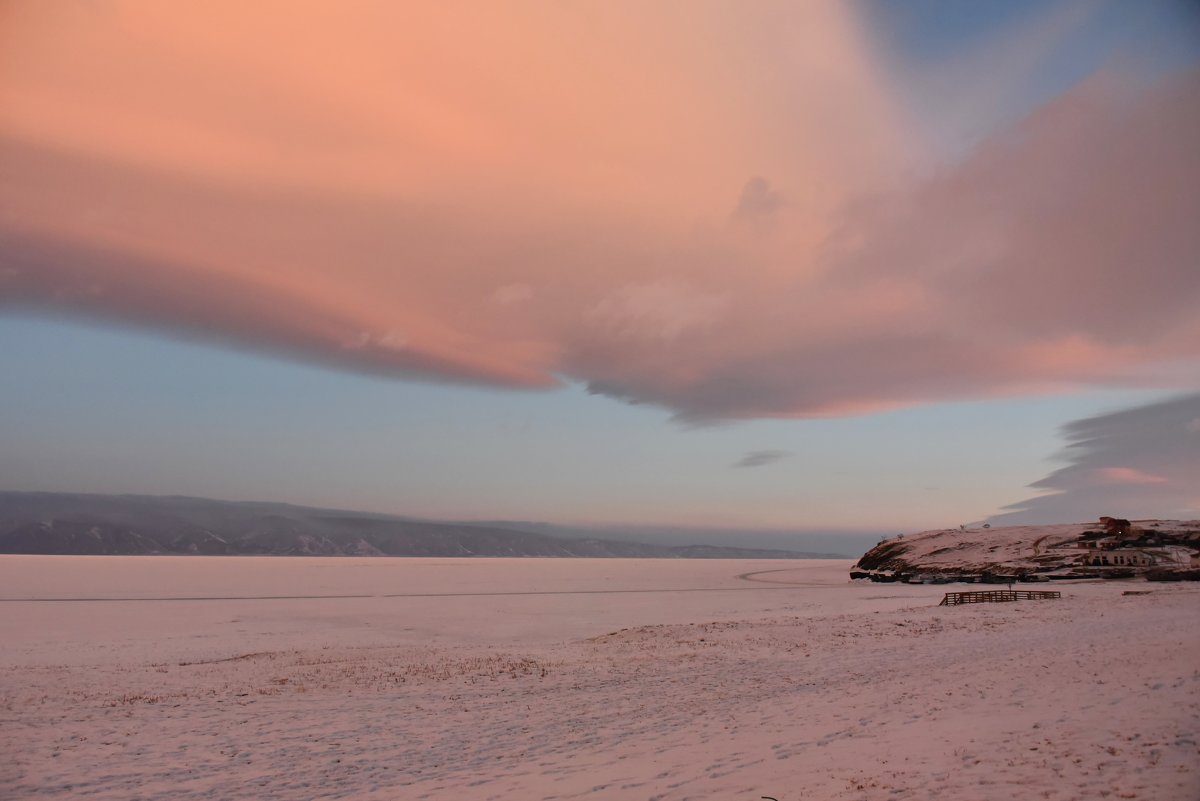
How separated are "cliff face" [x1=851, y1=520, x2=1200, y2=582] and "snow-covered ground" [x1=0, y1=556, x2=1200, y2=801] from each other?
43.2 metres

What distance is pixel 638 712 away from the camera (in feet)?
72.8

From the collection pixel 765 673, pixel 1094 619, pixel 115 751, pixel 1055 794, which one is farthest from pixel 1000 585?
pixel 115 751

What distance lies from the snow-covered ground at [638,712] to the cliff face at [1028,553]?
142 feet

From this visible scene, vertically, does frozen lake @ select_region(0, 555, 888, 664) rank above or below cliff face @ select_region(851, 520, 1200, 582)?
below

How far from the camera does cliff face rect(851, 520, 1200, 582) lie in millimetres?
82312

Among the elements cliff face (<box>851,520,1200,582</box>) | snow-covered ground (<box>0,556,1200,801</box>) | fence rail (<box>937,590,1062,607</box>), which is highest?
cliff face (<box>851,520,1200,582</box>)

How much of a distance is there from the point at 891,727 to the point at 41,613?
6689 cm

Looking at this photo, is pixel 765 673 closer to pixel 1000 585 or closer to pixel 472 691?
pixel 472 691

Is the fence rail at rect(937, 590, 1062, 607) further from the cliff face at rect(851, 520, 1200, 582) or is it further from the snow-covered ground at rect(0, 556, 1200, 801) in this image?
the cliff face at rect(851, 520, 1200, 582)

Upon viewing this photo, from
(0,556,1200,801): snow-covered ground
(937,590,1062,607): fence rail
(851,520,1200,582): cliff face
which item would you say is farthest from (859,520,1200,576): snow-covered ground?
(0,556,1200,801): snow-covered ground

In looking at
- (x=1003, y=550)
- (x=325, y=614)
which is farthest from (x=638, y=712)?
(x=1003, y=550)

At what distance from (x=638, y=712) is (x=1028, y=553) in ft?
288

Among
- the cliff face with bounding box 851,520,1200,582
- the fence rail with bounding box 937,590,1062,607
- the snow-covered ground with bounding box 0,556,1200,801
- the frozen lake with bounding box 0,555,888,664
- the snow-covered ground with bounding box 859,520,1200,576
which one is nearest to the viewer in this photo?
the snow-covered ground with bounding box 0,556,1200,801

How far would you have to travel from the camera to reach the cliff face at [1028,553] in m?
82.3
